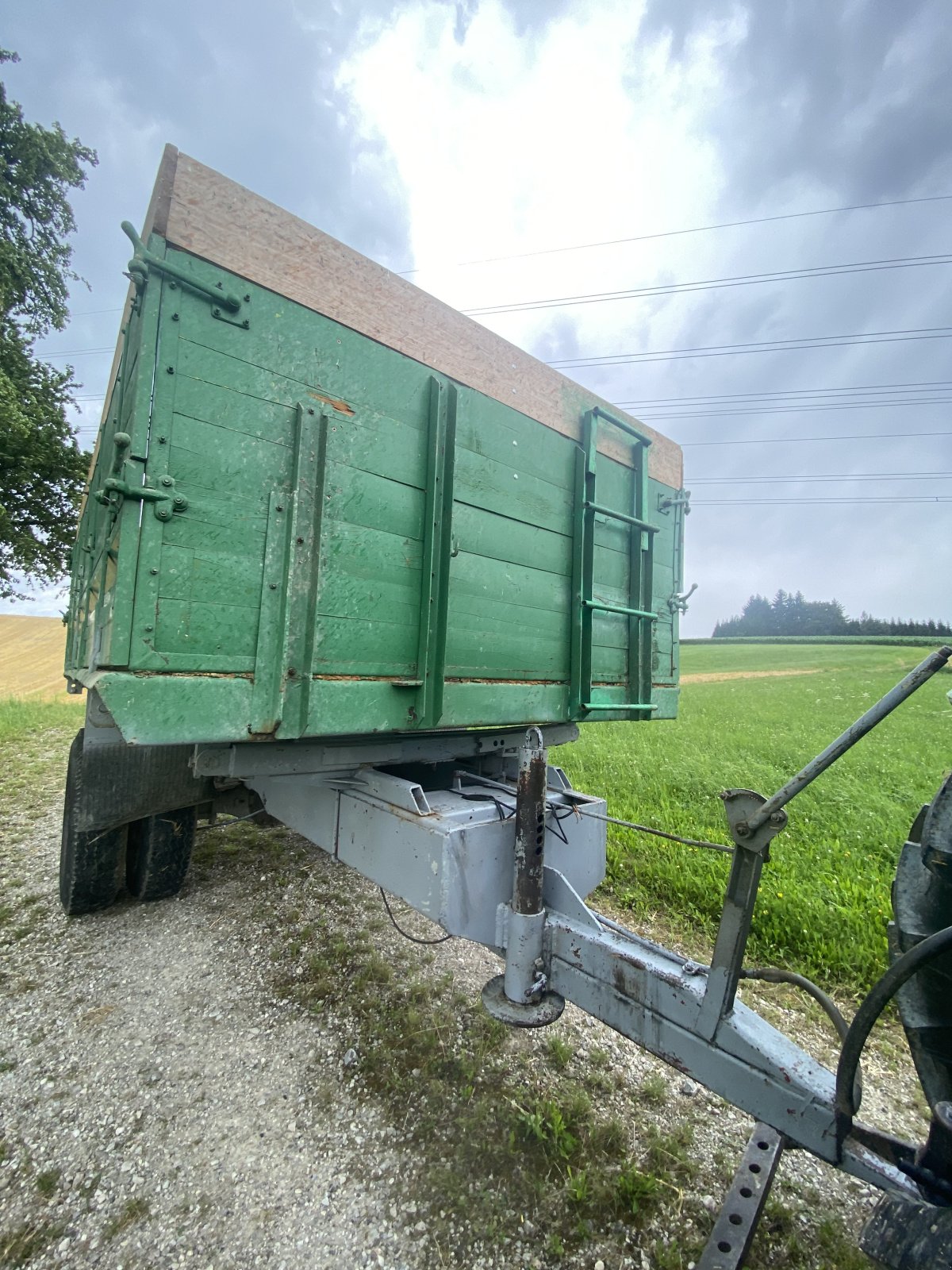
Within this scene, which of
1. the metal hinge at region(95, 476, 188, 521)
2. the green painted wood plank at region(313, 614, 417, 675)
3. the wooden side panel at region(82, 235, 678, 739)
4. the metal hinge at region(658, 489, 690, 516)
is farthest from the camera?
the metal hinge at region(658, 489, 690, 516)

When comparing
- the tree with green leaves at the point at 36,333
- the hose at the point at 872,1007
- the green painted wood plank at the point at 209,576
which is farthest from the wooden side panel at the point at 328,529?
the tree with green leaves at the point at 36,333

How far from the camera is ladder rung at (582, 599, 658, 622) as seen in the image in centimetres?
258

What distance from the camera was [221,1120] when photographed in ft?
6.89

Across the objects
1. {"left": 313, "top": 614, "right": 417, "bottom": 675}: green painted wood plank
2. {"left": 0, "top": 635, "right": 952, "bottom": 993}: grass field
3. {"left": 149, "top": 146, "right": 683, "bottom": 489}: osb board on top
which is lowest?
{"left": 0, "top": 635, "right": 952, "bottom": 993}: grass field

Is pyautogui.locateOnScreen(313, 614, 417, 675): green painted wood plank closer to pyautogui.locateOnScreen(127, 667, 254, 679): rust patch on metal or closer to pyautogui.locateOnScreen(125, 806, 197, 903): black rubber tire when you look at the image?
pyautogui.locateOnScreen(127, 667, 254, 679): rust patch on metal

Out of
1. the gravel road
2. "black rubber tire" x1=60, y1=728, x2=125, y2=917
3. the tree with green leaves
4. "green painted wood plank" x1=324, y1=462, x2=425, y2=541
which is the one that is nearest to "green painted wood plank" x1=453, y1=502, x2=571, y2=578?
"green painted wood plank" x1=324, y1=462, x2=425, y2=541

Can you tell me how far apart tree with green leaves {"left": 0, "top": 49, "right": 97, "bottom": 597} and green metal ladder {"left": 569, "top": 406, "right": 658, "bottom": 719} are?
13.4 m

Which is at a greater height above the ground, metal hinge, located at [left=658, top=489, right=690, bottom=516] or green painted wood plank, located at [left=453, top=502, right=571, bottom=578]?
metal hinge, located at [left=658, top=489, right=690, bottom=516]

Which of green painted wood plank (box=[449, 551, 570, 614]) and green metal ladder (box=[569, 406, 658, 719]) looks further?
green metal ladder (box=[569, 406, 658, 719])

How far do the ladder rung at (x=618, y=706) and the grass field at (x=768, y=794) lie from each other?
1.57 meters

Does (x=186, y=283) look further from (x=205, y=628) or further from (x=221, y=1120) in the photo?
(x=221, y=1120)

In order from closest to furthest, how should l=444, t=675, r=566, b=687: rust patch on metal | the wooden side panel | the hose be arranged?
1. the hose
2. the wooden side panel
3. l=444, t=675, r=566, b=687: rust patch on metal

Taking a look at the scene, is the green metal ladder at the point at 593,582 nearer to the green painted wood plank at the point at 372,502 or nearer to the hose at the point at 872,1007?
the green painted wood plank at the point at 372,502

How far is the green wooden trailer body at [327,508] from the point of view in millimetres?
1617
